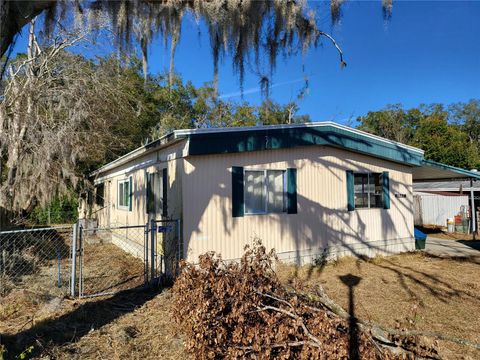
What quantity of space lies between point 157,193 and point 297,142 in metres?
3.70

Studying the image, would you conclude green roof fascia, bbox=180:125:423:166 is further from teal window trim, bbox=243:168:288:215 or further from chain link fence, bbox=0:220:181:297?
chain link fence, bbox=0:220:181:297

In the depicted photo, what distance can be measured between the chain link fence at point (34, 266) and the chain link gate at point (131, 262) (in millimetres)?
393

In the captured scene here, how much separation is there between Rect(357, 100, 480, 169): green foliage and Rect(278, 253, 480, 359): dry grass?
78.1ft

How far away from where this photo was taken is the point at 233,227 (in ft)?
25.1

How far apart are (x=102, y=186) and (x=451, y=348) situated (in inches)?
659

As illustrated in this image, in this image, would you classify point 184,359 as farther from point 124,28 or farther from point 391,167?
point 391,167

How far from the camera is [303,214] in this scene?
872cm

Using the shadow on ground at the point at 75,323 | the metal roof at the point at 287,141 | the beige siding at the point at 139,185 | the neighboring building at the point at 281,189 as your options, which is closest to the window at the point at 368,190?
the neighboring building at the point at 281,189

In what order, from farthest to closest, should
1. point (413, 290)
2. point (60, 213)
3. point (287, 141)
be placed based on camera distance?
point (60, 213), point (287, 141), point (413, 290)

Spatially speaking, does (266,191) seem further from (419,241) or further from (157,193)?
(419,241)

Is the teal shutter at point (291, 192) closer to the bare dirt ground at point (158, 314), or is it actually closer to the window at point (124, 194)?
the bare dirt ground at point (158, 314)

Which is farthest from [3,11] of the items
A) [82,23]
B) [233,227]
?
[233,227]

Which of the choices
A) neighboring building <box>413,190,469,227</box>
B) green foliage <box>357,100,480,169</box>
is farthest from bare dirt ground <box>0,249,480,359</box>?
green foliage <box>357,100,480,169</box>

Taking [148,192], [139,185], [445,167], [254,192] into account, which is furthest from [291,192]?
[445,167]
